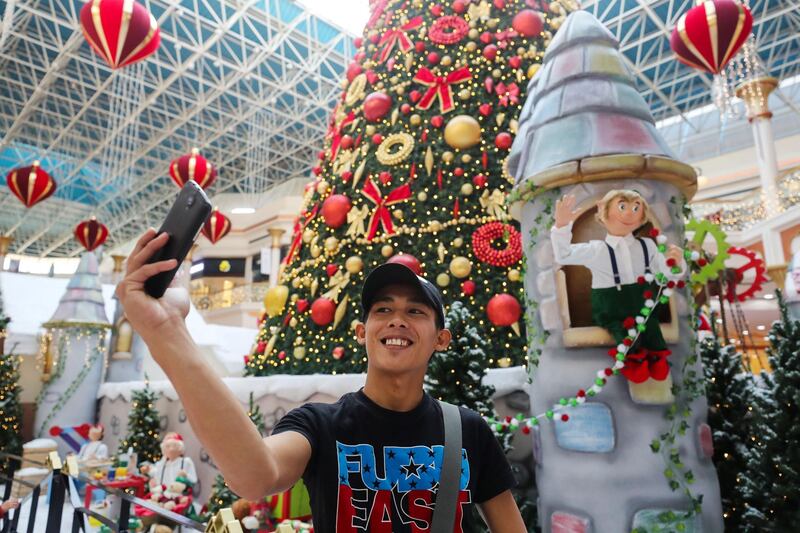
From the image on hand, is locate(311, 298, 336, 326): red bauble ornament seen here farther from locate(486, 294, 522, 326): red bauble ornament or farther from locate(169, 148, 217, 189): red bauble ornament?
locate(169, 148, 217, 189): red bauble ornament

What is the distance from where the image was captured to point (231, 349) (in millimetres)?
13344

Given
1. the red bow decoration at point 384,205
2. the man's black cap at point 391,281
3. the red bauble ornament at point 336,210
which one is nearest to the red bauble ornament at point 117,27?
the red bauble ornament at point 336,210

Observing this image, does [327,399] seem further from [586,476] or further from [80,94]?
[80,94]

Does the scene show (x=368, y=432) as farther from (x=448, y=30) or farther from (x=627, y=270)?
(x=448, y=30)

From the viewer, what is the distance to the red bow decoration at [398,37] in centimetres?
689

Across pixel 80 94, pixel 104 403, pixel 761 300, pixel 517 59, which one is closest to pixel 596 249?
pixel 517 59

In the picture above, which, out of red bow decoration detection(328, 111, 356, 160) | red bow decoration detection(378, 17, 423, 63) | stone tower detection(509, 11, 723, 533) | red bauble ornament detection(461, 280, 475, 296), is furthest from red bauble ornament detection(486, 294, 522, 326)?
red bow decoration detection(378, 17, 423, 63)

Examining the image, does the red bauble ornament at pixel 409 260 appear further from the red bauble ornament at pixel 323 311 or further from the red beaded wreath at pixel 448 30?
the red beaded wreath at pixel 448 30

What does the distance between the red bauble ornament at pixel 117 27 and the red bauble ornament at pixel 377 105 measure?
13.8 feet

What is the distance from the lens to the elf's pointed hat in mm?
3434

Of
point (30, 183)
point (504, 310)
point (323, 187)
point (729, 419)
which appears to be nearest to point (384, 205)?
point (323, 187)

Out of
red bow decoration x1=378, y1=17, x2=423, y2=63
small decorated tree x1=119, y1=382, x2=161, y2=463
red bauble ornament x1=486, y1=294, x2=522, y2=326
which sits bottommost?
small decorated tree x1=119, y1=382, x2=161, y2=463

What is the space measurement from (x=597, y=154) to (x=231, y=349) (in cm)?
1169

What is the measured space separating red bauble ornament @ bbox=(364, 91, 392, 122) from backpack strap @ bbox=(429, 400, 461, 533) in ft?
19.1
